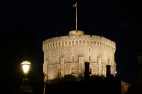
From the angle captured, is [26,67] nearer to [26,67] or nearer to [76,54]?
[26,67]

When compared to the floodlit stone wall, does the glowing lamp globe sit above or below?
below

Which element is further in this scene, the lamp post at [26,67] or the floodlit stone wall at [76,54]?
the floodlit stone wall at [76,54]

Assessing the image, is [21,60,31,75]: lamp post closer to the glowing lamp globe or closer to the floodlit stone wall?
the glowing lamp globe

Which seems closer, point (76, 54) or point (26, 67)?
point (26, 67)

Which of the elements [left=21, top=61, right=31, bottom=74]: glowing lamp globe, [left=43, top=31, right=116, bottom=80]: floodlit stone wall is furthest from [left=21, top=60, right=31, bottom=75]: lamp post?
[left=43, top=31, right=116, bottom=80]: floodlit stone wall

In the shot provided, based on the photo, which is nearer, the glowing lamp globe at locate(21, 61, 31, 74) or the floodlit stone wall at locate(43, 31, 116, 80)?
the glowing lamp globe at locate(21, 61, 31, 74)

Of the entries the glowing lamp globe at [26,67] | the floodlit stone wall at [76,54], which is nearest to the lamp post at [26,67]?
the glowing lamp globe at [26,67]

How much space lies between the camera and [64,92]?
24.3 metres

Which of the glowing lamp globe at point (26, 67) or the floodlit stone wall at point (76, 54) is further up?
the floodlit stone wall at point (76, 54)

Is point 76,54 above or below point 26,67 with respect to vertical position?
above

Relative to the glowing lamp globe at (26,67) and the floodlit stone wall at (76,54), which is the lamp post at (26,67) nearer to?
the glowing lamp globe at (26,67)

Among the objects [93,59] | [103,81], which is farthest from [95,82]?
[93,59]

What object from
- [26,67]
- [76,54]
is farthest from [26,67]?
[76,54]

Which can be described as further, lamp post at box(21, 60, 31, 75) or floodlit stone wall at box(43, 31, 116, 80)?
floodlit stone wall at box(43, 31, 116, 80)
